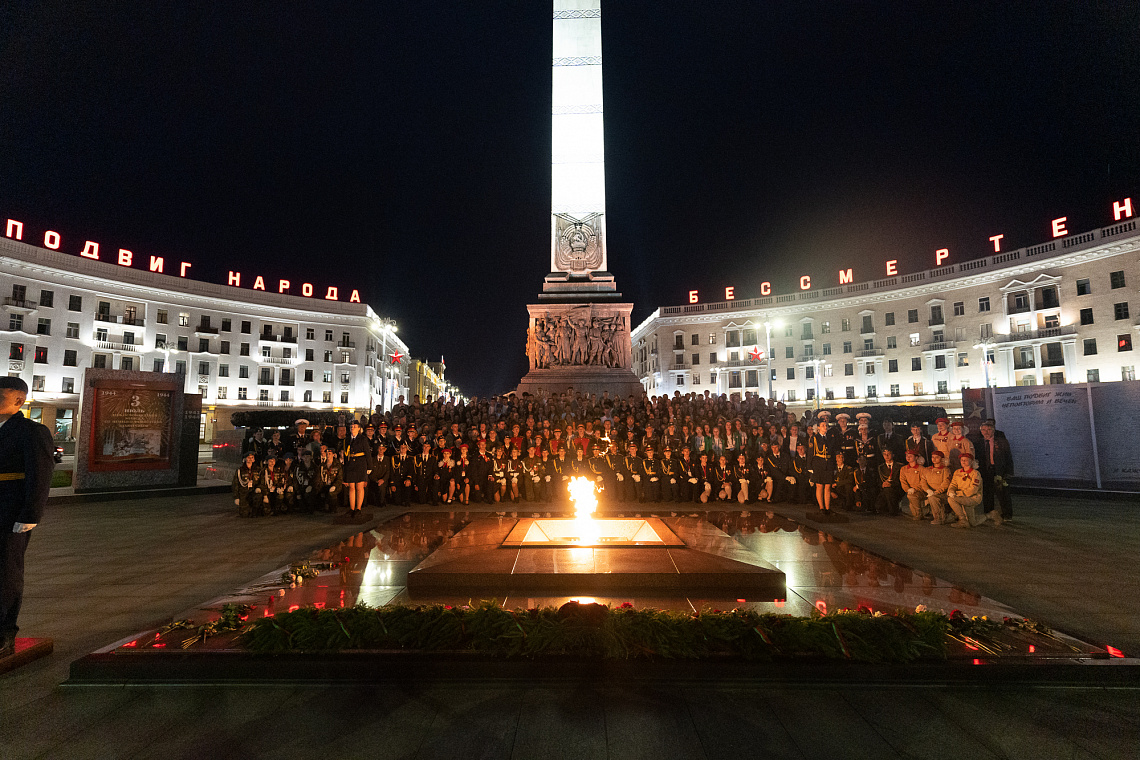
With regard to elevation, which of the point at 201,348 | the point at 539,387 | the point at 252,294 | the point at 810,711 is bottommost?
the point at 810,711

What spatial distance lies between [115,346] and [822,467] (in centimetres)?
5361

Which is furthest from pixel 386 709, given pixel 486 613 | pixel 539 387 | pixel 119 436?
pixel 539 387

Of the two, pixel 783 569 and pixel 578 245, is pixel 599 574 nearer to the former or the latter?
pixel 783 569

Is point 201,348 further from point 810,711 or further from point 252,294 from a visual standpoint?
point 810,711

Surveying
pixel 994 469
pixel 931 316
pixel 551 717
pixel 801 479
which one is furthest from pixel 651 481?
pixel 931 316

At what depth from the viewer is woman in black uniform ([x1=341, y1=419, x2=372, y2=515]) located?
34.6 ft

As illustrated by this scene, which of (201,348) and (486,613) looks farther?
(201,348)

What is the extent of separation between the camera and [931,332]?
44625 mm

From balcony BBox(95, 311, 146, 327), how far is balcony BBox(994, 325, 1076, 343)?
71311 millimetres

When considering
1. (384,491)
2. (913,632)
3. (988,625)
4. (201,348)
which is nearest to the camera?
(913,632)

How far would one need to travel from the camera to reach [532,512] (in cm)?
1041

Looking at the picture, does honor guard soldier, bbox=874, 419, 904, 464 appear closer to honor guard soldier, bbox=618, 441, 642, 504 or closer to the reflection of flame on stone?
honor guard soldier, bbox=618, 441, 642, 504

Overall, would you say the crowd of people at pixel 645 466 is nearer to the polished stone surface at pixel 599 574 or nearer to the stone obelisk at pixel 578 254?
the polished stone surface at pixel 599 574

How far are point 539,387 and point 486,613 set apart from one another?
17.1 meters
